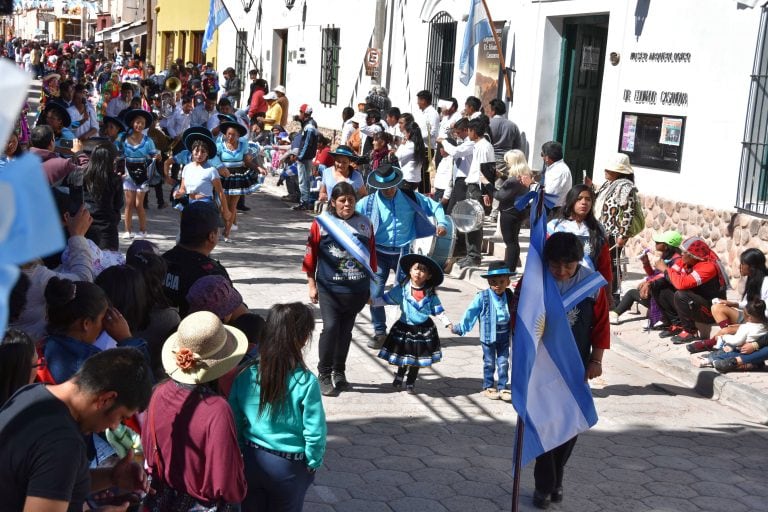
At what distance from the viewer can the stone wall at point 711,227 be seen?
454 inches

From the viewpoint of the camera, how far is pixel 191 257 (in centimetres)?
574

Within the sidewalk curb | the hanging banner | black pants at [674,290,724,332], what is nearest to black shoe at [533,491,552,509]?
the sidewalk curb

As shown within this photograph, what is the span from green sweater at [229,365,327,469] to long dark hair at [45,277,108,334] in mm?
717

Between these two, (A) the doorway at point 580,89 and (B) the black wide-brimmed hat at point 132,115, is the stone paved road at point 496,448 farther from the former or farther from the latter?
(A) the doorway at point 580,89

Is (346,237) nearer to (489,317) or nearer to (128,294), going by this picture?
(489,317)

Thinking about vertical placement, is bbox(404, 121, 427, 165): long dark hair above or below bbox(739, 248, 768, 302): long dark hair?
above

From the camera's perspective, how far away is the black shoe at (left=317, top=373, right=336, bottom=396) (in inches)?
304

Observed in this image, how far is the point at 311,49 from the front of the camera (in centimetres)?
2606

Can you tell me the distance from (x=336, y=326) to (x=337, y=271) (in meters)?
0.42

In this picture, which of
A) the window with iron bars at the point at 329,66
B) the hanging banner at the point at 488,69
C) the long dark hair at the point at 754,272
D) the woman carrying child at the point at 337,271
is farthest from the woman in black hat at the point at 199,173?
the window with iron bars at the point at 329,66

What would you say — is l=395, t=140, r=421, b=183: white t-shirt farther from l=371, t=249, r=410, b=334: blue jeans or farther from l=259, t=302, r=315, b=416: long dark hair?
l=259, t=302, r=315, b=416: long dark hair

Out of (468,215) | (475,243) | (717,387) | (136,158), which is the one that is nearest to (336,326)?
(717,387)

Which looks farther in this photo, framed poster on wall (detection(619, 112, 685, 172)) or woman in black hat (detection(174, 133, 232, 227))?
framed poster on wall (detection(619, 112, 685, 172))

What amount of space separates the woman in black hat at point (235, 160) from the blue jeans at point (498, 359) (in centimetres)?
655
